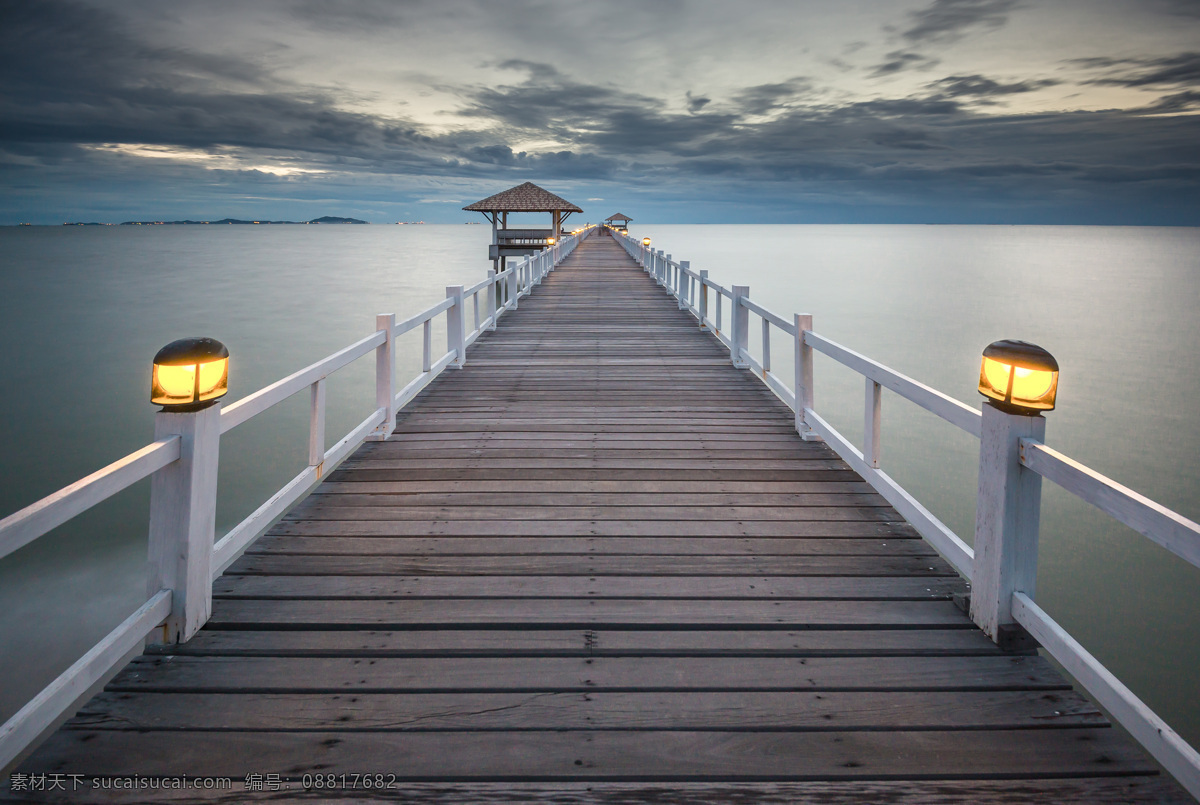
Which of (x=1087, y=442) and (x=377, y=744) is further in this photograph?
(x=1087, y=442)

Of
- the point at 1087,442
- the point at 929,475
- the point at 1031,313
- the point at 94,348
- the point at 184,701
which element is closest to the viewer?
the point at 184,701

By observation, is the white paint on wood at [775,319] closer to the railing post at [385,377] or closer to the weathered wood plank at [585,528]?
the weathered wood plank at [585,528]

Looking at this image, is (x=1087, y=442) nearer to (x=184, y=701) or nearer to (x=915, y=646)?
(x=915, y=646)

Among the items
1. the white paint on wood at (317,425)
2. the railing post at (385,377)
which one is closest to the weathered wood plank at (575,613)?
the white paint on wood at (317,425)

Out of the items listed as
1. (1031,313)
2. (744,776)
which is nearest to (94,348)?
(744,776)

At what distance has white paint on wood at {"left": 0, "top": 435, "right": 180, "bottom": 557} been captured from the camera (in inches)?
74.1

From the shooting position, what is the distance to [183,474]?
8.70 ft

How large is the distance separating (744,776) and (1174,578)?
9.13 meters

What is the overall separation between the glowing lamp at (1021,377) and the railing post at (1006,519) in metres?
0.06

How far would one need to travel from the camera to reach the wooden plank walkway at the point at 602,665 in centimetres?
210

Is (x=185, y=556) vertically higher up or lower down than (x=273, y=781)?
higher up

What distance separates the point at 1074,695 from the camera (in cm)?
247

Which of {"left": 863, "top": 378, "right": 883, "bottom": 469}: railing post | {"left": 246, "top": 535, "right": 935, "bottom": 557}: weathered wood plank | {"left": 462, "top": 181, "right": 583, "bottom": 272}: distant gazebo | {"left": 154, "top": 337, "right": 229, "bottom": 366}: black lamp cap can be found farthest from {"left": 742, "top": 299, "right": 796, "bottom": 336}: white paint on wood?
{"left": 462, "top": 181, "right": 583, "bottom": 272}: distant gazebo

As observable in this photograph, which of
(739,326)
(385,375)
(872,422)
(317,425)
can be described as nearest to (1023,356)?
(872,422)
